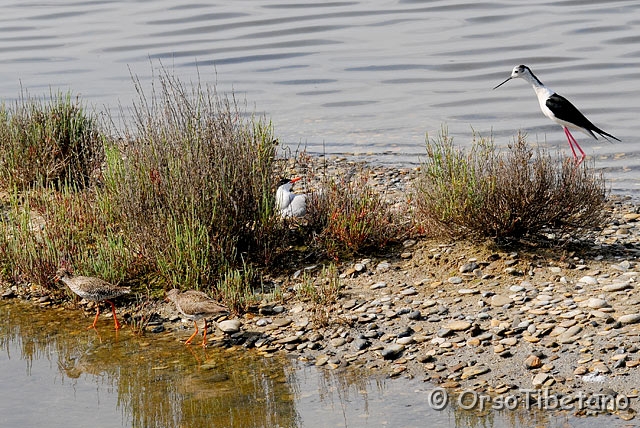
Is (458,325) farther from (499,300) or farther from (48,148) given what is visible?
(48,148)

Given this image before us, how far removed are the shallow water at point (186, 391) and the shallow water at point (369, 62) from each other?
4.88 meters

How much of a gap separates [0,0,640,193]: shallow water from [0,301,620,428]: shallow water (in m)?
4.88

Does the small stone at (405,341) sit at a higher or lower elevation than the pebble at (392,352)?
higher

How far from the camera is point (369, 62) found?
1925 centimetres

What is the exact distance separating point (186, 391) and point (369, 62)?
45.5ft

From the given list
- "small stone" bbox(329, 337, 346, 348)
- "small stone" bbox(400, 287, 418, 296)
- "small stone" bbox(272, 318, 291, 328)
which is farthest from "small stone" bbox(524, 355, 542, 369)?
"small stone" bbox(272, 318, 291, 328)

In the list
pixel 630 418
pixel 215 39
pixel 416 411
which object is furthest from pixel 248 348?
pixel 215 39

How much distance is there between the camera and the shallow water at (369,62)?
46.9 ft

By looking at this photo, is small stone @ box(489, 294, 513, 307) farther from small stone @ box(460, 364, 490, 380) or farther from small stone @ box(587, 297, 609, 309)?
small stone @ box(460, 364, 490, 380)

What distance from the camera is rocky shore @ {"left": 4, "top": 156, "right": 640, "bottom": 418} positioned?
5.93 m

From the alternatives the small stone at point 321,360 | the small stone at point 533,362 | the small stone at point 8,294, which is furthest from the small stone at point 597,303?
the small stone at point 8,294

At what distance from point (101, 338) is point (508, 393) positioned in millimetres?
3259

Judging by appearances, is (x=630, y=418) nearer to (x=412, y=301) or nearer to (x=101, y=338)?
(x=412, y=301)

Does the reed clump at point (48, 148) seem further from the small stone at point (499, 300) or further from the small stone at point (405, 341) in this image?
the small stone at point (499, 300)
